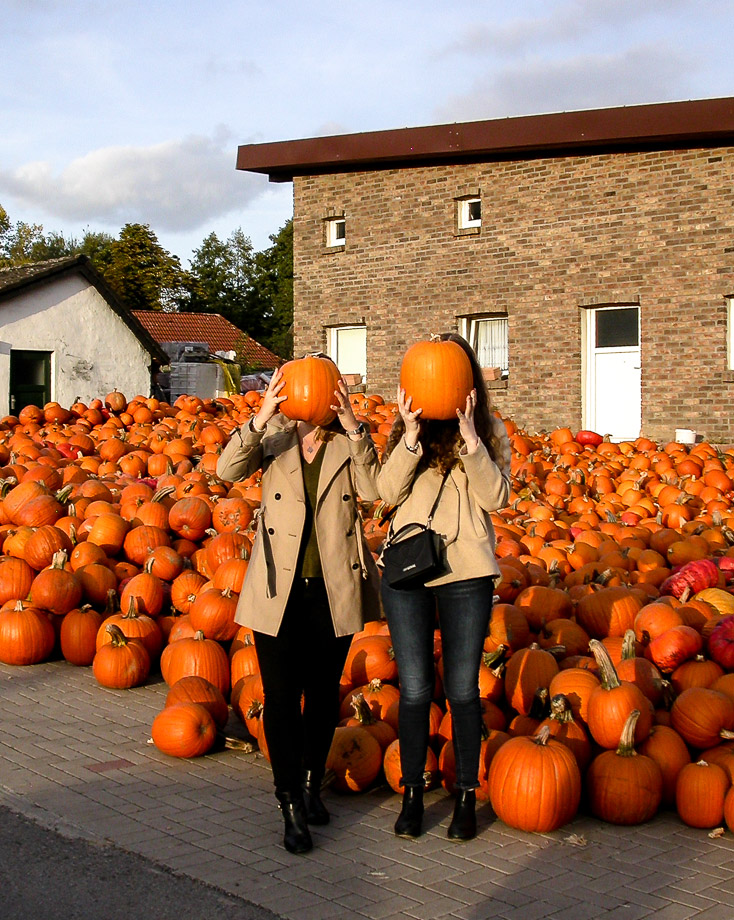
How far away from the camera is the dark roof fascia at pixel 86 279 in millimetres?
24219

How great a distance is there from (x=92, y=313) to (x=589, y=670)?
22.3 meters

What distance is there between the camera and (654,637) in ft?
19.3

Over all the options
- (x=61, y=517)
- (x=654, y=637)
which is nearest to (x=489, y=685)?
(x=654, y=637)

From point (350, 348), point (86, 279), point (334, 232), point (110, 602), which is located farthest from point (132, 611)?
point (86, 279)

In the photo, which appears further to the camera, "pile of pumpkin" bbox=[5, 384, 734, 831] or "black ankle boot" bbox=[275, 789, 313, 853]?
"pile of pumpkin" bbox=[5, 384, 734, 831]

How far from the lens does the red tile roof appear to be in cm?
5167

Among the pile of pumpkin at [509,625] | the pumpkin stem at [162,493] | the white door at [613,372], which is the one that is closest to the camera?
the pile of pumpkin at [509,625]

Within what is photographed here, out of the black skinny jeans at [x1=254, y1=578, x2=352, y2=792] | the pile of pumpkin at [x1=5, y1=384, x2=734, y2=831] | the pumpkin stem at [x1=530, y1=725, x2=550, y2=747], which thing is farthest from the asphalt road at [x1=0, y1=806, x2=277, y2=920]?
the pumpkin stem at [x1=530, y1=725, x2=550, y2=747]

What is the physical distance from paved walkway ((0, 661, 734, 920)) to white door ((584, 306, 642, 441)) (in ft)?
44.8

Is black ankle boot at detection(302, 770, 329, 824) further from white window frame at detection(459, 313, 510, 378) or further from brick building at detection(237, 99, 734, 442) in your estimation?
white window frame at detection(459, 313, 510, 378)

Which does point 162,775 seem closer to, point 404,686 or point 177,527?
point 404,686

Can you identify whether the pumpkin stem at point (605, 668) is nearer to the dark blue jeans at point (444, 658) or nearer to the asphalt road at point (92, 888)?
the dark blue jeans at point (444, 658)

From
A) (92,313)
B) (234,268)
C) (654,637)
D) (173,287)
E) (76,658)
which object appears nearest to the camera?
(654,637)

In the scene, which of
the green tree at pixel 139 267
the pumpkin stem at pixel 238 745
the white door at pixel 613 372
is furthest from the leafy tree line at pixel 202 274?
the pumpkin stem at pixel 238 745
